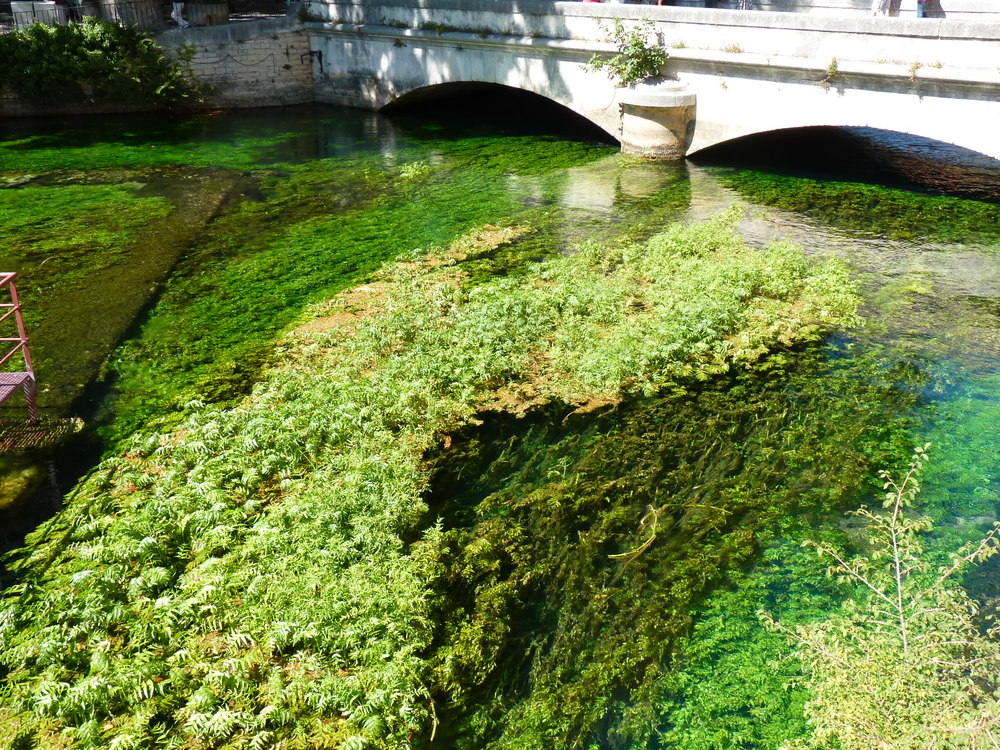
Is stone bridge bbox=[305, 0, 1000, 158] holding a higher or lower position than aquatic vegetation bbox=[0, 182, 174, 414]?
higher

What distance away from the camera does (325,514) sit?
6352 mm

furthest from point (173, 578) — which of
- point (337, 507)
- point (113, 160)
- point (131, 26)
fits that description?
point (131, 26)

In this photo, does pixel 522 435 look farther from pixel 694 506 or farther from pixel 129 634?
pixel 129 634

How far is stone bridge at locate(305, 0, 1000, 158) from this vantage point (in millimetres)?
13312

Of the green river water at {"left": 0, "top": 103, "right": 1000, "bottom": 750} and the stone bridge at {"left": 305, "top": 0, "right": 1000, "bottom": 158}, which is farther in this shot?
the stone bridge at {"left": 305, "top": 0, "right": 1000, "bottom": 158}

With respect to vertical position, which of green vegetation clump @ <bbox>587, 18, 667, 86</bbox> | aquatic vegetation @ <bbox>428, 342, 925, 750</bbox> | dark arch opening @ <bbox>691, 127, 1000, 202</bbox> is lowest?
aquatic vegetation @ <bbox>428, 342, 925, 750</bbox>

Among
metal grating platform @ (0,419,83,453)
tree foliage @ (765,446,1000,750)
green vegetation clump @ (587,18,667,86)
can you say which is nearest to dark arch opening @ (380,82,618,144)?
green vegetation clump @ (587,18,667,86)

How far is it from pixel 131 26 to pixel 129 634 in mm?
20692

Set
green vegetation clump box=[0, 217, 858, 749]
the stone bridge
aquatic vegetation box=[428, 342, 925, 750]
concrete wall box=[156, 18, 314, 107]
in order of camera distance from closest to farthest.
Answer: green vegetation clump box=[0, 217, 858, 749] → aquatic vegetation box=[428, 342, 925, 750] → the stone bridge → concrete wall box=[156, 18, 314, 107]

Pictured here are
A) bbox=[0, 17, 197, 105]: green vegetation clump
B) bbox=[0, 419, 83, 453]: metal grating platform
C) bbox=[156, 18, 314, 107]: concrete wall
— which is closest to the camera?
bbox=[0, 419, 83, 453]: metal grating platform

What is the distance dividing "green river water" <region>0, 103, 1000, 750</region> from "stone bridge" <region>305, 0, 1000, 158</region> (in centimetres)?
127

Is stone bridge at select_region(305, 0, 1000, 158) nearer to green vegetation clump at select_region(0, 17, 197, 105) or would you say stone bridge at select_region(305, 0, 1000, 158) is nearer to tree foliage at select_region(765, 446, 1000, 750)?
green vegetation clump at select_region(0, 17, 197, 105)

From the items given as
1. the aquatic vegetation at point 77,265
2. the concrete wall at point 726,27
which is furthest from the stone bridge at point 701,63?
the aquatic vegetation at point 77,265

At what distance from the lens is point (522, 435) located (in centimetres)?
816
